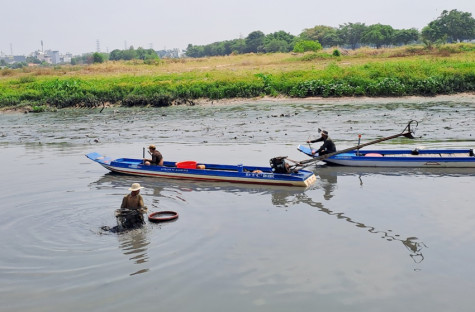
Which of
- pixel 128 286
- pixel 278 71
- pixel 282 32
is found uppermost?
pixel 282 32

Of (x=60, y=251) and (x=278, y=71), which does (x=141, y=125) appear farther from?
(x=60, y=251)

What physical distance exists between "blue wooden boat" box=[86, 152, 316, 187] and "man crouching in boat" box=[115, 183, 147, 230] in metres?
5.17

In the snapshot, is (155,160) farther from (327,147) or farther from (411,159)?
(411,159)

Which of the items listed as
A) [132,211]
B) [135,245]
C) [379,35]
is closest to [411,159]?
[132,211]

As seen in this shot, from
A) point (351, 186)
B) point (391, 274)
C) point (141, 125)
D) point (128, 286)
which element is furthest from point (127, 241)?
point (141, 125)

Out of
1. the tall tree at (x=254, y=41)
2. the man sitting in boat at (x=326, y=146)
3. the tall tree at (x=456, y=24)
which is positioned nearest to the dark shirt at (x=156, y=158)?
the man sitting in boat at (x=326, y=146)

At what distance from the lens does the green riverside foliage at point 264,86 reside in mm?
38969

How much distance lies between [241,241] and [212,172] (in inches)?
241

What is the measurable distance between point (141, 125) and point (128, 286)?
23.7 meters

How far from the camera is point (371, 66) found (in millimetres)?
44500

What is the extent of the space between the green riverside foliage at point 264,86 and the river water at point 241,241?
584 inches

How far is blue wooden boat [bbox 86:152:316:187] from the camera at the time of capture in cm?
1755

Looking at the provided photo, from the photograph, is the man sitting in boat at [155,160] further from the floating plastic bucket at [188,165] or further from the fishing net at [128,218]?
the fishing net at [128,218]

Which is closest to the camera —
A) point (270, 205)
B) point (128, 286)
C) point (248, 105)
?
point (128, 286)
